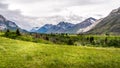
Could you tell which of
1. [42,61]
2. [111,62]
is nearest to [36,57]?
[42,61]

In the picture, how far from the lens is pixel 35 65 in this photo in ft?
156

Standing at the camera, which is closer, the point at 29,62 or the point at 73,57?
the point at 29,62

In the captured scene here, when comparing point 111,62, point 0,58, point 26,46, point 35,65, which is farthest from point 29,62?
point 111,62

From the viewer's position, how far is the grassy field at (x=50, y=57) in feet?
159

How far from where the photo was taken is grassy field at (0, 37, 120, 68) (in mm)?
48438

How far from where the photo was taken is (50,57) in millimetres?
52688

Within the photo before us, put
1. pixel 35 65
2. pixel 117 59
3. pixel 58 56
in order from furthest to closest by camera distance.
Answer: pixel 117 59
pixel 58 56
pixel 35 65

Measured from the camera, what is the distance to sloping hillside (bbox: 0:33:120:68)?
4844cm

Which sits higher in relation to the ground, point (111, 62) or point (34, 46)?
point (34, 46)

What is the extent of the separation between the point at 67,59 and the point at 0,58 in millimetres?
13864

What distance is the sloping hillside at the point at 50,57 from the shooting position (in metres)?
48.4

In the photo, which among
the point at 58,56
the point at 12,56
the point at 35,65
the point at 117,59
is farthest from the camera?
the point at 117,59

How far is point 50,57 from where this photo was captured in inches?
2074

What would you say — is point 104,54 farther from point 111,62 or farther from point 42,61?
point 42,61
